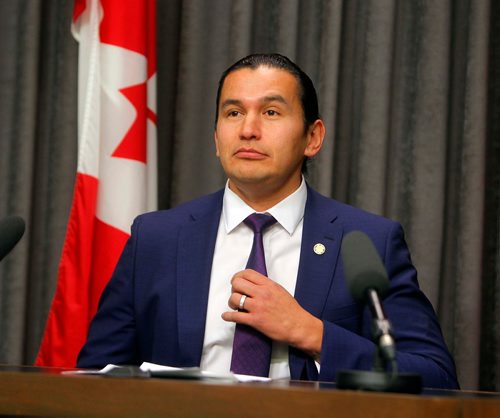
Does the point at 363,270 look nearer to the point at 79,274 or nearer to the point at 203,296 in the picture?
the point at 203,296

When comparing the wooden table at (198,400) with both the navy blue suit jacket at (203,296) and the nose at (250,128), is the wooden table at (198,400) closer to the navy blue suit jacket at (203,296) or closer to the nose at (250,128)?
the navy blue suit jacket at (203,296)

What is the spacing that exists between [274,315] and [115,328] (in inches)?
19.9

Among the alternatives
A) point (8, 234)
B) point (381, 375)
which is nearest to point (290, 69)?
point (8, 234)

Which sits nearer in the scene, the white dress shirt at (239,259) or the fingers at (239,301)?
the fingers at (239,301)

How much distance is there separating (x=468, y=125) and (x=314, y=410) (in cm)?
208

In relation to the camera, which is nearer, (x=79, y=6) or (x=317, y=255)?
(x=317, y=255)

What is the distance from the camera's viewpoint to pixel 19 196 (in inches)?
129

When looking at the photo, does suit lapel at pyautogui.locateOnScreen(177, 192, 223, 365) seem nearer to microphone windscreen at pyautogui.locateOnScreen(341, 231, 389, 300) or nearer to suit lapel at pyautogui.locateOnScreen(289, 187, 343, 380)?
suit lapel at pyautogui.locateOnScreen(289, 187, 343, 380)

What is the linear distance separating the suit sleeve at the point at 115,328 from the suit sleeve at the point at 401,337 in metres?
0.57

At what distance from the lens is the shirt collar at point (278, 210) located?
2.38 m

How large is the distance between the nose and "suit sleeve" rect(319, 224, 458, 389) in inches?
17.0

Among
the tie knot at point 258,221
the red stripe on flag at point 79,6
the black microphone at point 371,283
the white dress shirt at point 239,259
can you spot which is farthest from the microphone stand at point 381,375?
the red stripe on flag at point 79,6

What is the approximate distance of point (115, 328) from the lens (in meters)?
2.33

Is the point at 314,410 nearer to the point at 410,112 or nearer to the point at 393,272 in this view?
the point at 393,272
